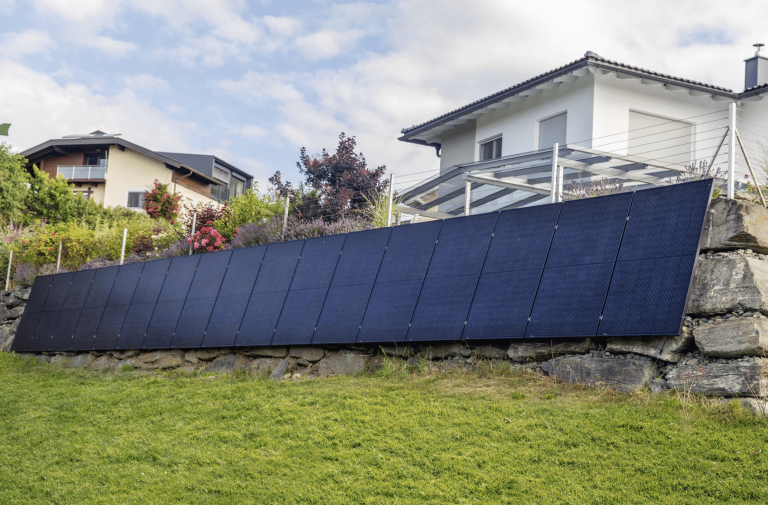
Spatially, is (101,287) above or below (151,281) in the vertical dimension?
below

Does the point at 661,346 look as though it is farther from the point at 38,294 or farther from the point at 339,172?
the point at 339,172

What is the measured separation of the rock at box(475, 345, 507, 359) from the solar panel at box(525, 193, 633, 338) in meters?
0.63

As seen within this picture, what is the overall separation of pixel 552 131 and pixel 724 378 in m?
12.0

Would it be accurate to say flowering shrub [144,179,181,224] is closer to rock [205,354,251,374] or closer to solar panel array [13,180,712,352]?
solar panel array [13,180,712,352]

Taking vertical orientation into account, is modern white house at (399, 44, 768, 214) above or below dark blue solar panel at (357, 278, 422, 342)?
above

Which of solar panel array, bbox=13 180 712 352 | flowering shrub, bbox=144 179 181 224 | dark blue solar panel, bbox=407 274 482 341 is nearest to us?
solar panel array, bbox=13 180 712 352

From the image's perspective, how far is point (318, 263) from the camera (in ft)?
41.0

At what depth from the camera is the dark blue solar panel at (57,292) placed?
18.4 m

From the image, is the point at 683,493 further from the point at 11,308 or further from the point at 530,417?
the point at 11,308

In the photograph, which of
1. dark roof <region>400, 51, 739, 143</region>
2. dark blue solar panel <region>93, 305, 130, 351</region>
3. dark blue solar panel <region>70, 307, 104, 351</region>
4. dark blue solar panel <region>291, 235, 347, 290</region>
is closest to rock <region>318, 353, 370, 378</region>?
dark blue solar panel <region>291, 235, 347, 290</region>

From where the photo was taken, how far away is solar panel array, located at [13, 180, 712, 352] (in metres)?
8.41

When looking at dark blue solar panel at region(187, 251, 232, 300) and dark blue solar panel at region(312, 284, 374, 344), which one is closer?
dark blue solar panel at region(312, 284, 374, 344)

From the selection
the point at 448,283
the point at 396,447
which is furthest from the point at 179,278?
the point at 396,447

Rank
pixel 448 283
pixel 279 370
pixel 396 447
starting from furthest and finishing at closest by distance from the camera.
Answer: pixel 279 370
pixel 448 283
pixel 396 447
